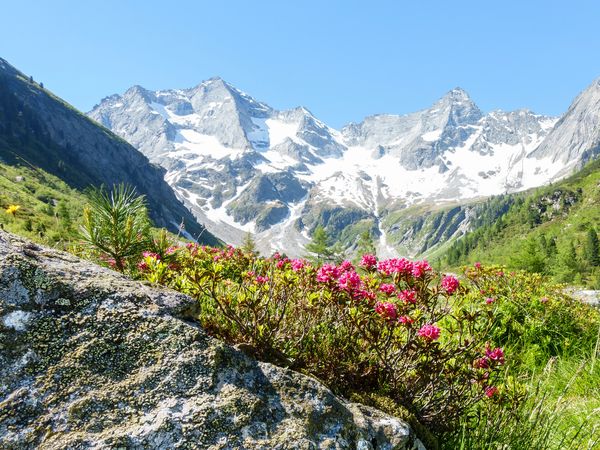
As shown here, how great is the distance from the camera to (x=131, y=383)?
95.5 inches

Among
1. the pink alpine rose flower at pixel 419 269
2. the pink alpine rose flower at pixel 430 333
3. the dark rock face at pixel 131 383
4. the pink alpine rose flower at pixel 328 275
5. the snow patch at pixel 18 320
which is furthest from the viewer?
the pink alpine rose flower at pixel 419 269

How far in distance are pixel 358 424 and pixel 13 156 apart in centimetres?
19041

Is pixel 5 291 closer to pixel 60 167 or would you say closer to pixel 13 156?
pixel 13 156

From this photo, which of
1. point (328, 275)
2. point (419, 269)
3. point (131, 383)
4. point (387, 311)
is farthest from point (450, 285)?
point (131, 383)

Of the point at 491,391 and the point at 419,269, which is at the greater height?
the point at 419,269

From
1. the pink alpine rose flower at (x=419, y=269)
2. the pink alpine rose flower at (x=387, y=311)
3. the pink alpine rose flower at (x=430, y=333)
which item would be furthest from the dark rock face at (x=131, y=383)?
the pink alpine rose flower at (x=419, y=269)

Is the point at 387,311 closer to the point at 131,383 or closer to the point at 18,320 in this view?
the point at 131,383

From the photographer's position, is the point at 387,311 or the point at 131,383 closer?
the point at 131,383

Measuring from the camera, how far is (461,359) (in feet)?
13.9

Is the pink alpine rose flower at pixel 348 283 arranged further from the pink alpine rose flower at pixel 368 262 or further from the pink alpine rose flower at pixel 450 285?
the pink alpine rose flower at pixel 450 285

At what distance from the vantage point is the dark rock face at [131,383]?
2.24m

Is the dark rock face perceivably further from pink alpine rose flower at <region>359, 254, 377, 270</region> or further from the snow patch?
pink alpine rose flower at <region>359, 254, 377, 270</region>

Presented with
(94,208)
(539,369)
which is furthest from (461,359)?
(94,208)

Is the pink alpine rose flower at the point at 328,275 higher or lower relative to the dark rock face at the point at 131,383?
higher
